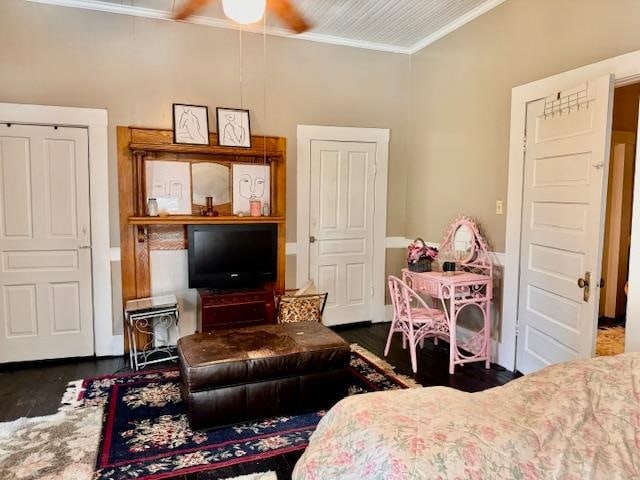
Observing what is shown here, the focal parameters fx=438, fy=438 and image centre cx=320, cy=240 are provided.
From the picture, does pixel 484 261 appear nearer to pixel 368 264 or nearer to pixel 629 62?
pixel 368 264

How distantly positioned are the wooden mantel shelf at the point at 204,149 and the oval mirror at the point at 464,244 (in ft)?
6.15

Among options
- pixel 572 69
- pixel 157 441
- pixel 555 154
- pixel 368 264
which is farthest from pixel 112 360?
pixel 572 69

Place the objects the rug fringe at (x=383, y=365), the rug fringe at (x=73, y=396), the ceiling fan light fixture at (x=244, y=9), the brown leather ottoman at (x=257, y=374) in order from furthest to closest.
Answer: the rug fringe at (x=383, y=365) < the rug fringe at (x=73, y=396) < the brown leather ottoman at (x=257, y=374) < the ceiling fan light fixture at (x=244, y=9)

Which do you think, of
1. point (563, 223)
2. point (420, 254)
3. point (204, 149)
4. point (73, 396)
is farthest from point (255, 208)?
point (563, 223)

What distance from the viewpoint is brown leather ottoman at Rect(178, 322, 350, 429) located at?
2.59 meters

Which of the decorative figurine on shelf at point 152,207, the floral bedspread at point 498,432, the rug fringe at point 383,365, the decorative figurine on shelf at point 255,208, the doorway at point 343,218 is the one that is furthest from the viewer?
the doorway at point 343,218

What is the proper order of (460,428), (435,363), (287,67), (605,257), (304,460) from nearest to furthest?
(460,428)
(304,460)
(435,363)
(287,67)
(605,257)

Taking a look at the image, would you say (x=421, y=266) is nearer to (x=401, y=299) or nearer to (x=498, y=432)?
(x=401, y=299)

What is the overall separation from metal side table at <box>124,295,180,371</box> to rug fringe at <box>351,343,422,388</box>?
5.49 feet

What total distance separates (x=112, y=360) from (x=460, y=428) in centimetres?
356

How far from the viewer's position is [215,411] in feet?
8.59

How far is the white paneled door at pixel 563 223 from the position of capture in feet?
8.93

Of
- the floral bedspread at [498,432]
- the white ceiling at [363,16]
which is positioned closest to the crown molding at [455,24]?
the white ceiling at [363,16]

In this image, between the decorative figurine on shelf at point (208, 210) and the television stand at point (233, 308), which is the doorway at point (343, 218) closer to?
the television stand at point (233, 308)
